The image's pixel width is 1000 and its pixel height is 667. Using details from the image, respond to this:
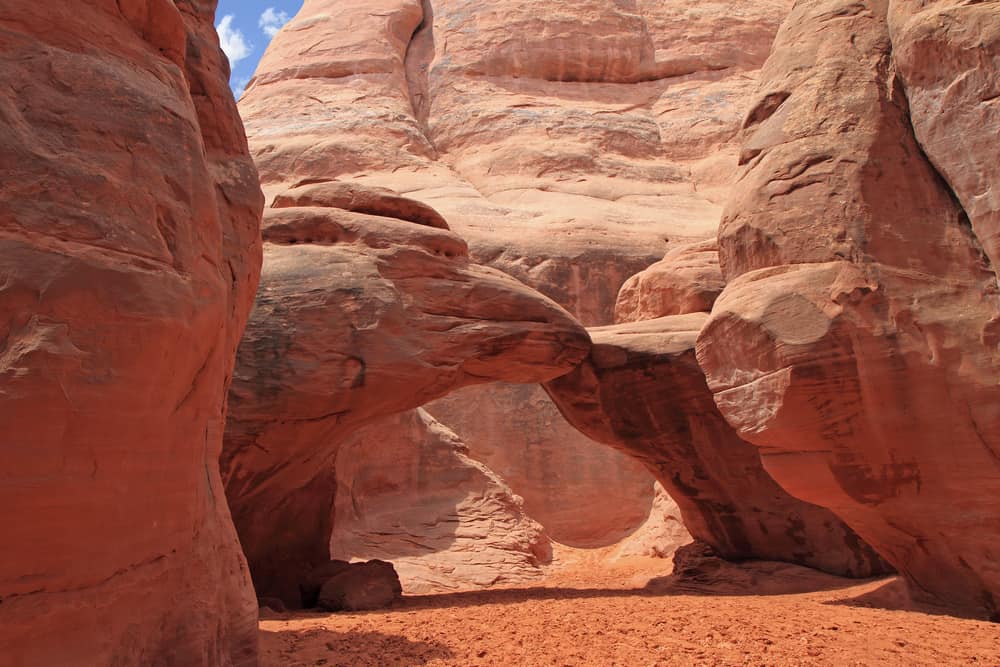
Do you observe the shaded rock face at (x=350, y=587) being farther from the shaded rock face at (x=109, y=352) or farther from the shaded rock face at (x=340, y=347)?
the shaded rock face at (x=109, y=352)

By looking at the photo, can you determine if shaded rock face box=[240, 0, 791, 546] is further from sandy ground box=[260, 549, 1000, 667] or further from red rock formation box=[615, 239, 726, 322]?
sandy ground box=[260, 549, 1000, 667]

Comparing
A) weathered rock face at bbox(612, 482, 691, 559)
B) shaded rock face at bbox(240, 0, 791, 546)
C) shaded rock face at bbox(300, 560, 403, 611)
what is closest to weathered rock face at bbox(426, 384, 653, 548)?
shaded rock face at bbox(240, 0, 791, 546)

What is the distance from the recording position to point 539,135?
23.3m

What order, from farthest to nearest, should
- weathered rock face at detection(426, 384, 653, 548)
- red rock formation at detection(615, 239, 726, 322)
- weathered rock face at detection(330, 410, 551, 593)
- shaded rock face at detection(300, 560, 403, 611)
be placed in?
weathered rock face at detection(426, 384, 653, 548) → weathered rock face at detection(330, 410, 551, 593) → red rock formation at detection(615, 239, 726, 322) → shaded rock face at detection(300, 560, 403, 611)

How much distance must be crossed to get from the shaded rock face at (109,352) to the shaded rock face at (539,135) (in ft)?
35.1

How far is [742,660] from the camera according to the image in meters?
4.82

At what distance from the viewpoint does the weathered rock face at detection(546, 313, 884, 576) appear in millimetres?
8883

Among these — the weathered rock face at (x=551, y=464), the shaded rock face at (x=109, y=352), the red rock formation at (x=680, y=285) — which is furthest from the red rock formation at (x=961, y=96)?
the weathered rock face at (x=551, y=464)

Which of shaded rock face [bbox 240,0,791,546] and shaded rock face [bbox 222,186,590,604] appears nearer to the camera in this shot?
shaded rock face [bbox 222,186,590,604]

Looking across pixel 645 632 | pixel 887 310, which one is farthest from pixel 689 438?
pixel 645 632

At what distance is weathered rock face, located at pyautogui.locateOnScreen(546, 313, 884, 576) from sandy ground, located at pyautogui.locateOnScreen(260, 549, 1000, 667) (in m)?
0.80

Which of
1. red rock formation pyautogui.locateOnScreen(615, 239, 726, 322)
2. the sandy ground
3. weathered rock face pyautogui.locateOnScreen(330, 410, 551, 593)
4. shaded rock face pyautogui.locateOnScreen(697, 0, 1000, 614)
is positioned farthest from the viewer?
weathered rock face pyautogui.locateOnScreen(330, 410, 551, 593)

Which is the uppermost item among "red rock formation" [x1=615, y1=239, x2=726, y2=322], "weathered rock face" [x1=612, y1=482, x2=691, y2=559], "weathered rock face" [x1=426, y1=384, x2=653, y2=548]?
"red rock formation" [x1=615, y1=239, x2=726, y2=322]

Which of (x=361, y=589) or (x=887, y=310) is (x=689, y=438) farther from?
(x=361, y=589)
